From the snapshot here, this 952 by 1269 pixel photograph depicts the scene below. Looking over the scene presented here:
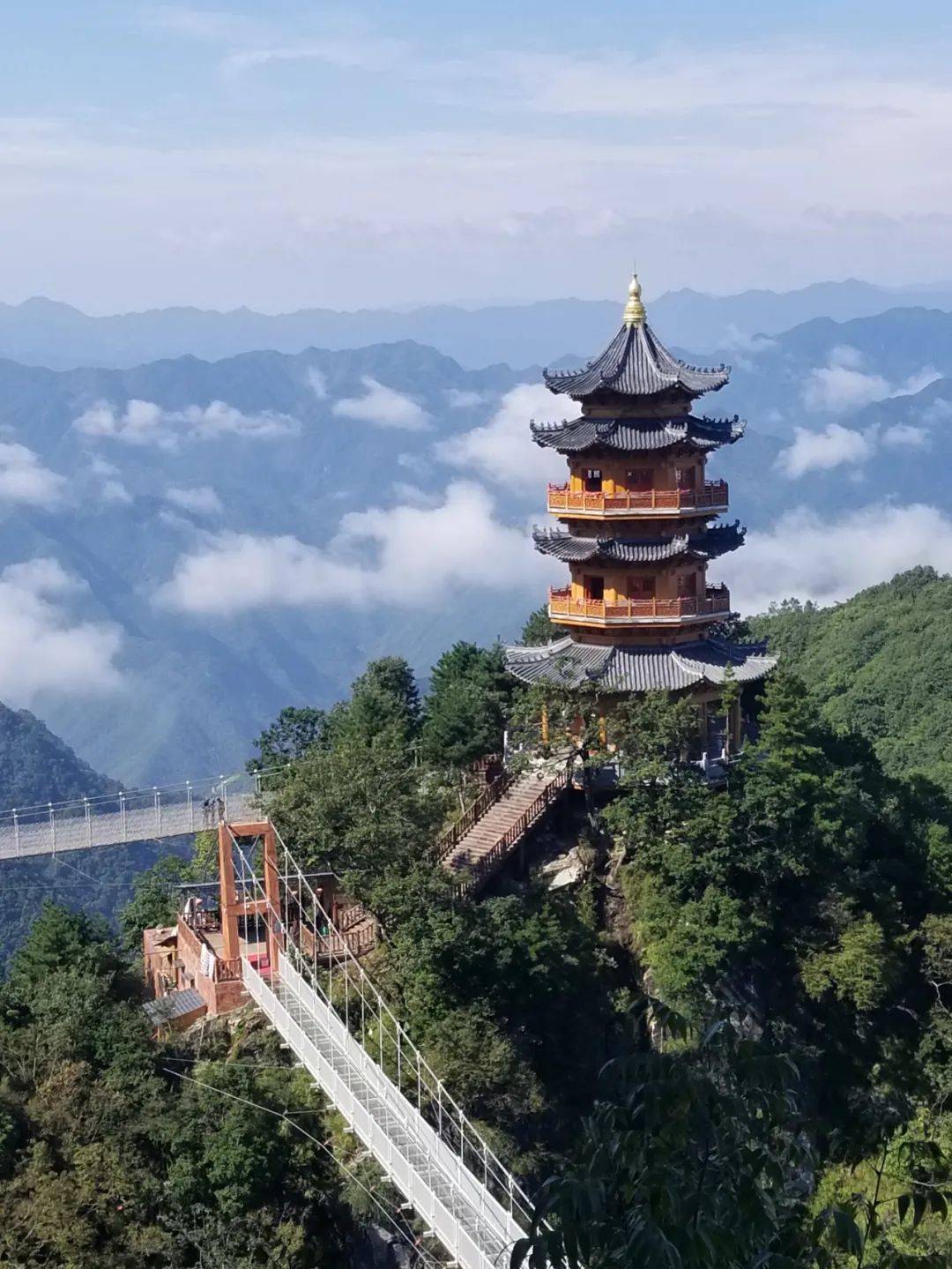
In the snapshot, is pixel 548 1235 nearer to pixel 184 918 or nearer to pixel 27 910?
pixel 184 918

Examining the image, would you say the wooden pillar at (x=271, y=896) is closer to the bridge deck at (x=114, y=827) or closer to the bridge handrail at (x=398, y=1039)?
the bridge handrail at (x=398, y=1039)

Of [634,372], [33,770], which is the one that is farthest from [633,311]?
[33,770]

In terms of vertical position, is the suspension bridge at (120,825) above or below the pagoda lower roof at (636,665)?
below

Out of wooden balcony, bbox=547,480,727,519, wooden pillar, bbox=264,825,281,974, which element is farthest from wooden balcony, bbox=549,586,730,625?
wooden pillar, bbox=264,825,281,974

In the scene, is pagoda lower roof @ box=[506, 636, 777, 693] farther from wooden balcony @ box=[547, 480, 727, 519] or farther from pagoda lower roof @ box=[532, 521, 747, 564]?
wooden balcony @ box=[547, 480, 727, 519]

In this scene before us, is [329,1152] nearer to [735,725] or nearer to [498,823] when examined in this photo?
[498,823]

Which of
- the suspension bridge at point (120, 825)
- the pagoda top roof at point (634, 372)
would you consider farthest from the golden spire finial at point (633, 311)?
the suspension bridge at point (120, 825)
